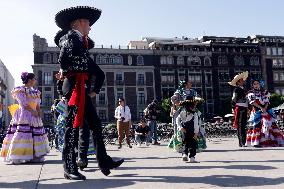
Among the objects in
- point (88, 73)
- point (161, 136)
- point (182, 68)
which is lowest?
point (161, 136)

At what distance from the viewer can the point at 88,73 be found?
468cm

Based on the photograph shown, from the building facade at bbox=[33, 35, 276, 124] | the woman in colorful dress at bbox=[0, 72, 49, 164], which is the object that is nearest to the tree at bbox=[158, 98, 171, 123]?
the building facade at bbox=[33, 35, 276, 124]

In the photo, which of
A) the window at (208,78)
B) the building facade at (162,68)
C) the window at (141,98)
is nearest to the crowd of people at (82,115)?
the building facade at (162,68)

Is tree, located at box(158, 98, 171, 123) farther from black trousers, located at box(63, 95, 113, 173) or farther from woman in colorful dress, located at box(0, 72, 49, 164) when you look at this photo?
black trousers, located at box(63, 95, 113, 173)

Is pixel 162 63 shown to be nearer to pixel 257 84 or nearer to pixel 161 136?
pixel 161 136

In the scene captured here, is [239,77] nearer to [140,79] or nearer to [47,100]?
[47,100]

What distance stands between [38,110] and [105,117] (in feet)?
180

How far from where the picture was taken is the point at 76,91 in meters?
4.51

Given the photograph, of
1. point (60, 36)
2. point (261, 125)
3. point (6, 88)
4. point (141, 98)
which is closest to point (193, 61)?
point (141, 98)

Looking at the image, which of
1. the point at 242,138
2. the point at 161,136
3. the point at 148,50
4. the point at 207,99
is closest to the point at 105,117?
the point at 148,50

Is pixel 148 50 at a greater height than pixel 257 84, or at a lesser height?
greater

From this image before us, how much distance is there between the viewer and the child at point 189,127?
6.32 metres

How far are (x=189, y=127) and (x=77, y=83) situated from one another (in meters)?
2.72

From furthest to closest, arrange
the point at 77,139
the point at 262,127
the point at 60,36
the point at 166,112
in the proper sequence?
1. the point at 166,112
2. the point at 262,127
3. the point at 60,36
4. the point at 77,139
